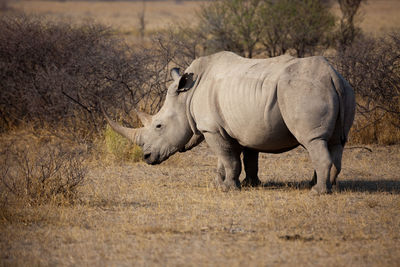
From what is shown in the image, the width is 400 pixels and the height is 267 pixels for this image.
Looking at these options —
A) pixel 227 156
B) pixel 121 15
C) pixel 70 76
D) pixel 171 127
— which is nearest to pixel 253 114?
pixel 227 156

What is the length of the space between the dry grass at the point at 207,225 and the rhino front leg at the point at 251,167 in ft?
1.03

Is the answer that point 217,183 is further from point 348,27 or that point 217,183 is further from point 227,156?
point 348,27

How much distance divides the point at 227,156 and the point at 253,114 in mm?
901

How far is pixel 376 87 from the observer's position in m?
12.3

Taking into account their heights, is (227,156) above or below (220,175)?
above

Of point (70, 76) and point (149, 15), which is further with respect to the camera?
point (149, 15)

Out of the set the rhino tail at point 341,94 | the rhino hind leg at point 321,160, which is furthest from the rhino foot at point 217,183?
the rhino tail at point 341,94

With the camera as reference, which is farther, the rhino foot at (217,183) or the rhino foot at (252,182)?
the rhino foot at (252,182)

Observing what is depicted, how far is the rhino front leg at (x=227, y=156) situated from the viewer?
27.7 feet

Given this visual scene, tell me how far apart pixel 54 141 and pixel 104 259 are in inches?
270

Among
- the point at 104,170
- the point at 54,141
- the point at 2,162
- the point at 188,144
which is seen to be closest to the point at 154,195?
the point at 188,144

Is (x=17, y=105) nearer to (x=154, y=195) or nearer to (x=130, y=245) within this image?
(x=154, y=195)

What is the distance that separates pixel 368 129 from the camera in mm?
12047

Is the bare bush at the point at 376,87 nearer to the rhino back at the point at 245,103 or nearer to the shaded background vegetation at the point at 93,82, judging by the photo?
the shaded background vegetation at the point at 93,82
